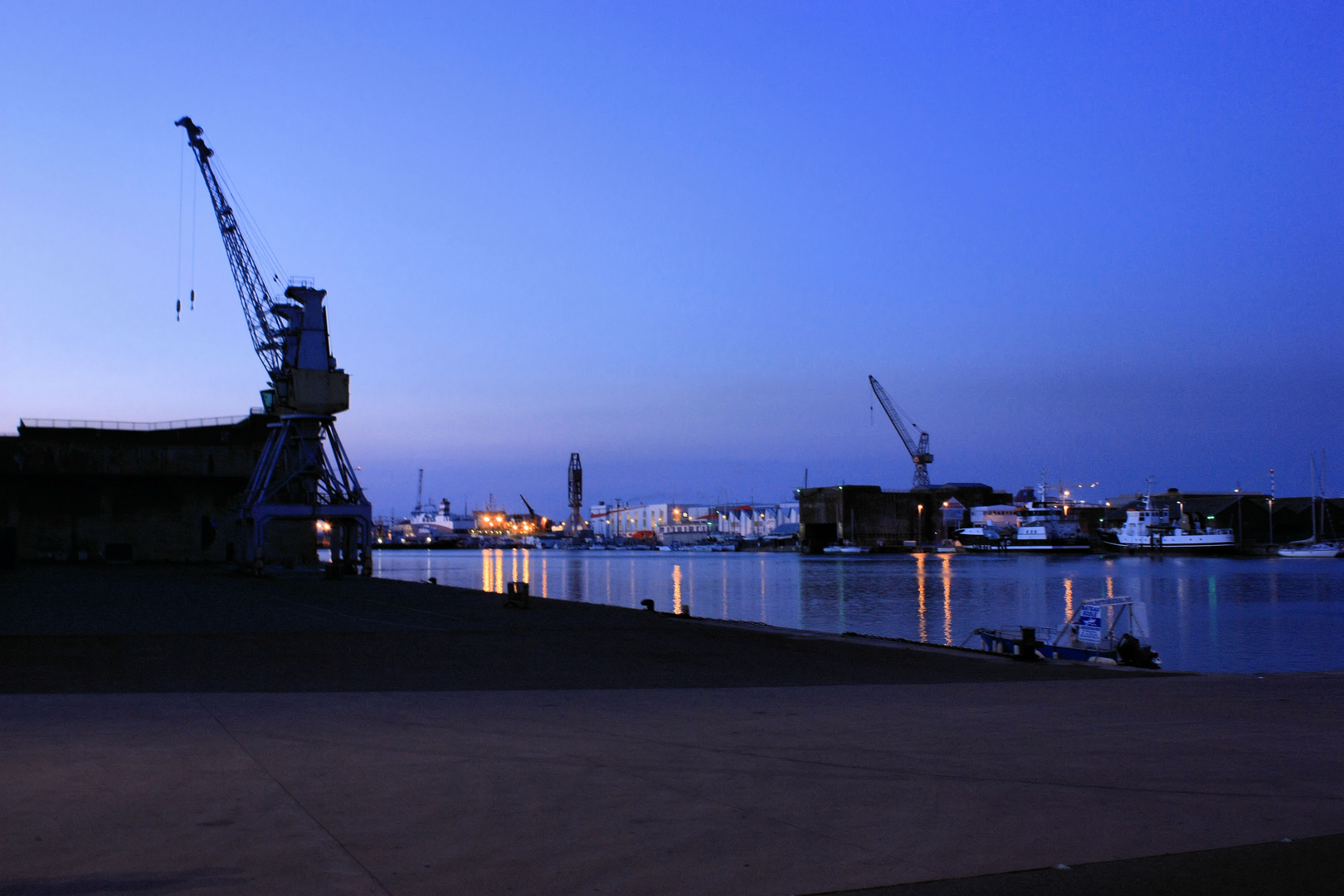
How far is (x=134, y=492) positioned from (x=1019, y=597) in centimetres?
6107

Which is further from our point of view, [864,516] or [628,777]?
[864,516]

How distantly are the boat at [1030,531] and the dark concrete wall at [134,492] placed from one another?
11246cm

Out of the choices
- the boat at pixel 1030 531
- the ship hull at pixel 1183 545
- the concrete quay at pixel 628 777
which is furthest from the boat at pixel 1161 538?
the concrete quay at pixel 628 777

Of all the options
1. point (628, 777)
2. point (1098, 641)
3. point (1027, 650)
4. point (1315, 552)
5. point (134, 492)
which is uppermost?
point (134, 492)

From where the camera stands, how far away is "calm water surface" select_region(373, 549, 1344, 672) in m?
36.8

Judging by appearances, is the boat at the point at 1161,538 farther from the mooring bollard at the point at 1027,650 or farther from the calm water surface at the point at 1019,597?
the mooring bollard at the point at 1027,650

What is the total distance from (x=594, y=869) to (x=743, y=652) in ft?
51.0

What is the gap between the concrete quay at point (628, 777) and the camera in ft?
18.1

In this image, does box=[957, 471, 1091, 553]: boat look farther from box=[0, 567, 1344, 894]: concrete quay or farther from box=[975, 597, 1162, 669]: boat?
box=[0, 567, 1344, 894]: concrete quay

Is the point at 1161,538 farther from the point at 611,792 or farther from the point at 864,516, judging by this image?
the point at 611,792

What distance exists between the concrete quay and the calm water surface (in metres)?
20.9

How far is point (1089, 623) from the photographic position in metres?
25.8

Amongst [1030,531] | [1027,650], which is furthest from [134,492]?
[1030,531]

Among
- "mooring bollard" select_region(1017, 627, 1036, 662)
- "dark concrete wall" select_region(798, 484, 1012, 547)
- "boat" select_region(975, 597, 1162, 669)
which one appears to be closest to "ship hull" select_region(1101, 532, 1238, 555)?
"dark concrete wall" select_region(798, 484, 1012, 547)
